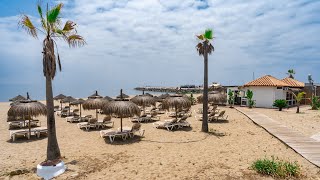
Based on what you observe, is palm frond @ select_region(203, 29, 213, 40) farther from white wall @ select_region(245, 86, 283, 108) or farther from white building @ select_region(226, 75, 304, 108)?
white wall @ select_region(245, 86, 283, 108)

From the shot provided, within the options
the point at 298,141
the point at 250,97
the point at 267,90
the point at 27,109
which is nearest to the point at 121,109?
the point at 27,109

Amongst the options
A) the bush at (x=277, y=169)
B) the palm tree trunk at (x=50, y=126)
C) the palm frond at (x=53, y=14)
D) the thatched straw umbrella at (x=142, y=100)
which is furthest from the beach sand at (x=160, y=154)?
the palm frond at (x=53, y=14)

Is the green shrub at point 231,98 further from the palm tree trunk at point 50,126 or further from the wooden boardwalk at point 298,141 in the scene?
the palm tree trunk at point 50,126

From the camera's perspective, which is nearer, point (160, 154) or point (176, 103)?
point (160, 154)

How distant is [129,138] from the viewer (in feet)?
47.7

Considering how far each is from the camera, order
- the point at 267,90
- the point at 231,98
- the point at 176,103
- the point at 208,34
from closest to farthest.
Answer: the point at 208,34 < the point at 176,103 < the point at 267,90 < the point at 231,98

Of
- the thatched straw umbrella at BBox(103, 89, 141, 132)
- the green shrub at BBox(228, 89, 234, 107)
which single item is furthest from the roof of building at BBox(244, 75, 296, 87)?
the thatched straw umbrella at BBox(103, 89, 141, 132)

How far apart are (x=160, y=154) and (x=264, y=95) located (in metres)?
22.0

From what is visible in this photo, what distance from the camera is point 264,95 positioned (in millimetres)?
30047

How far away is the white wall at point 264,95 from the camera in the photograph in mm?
29606

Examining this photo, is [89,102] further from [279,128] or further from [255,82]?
[255,82]

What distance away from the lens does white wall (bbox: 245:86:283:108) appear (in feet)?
97.1

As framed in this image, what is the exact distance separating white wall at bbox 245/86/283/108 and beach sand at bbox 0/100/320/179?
14.6 meters

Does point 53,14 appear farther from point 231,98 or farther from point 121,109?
point 231,98
